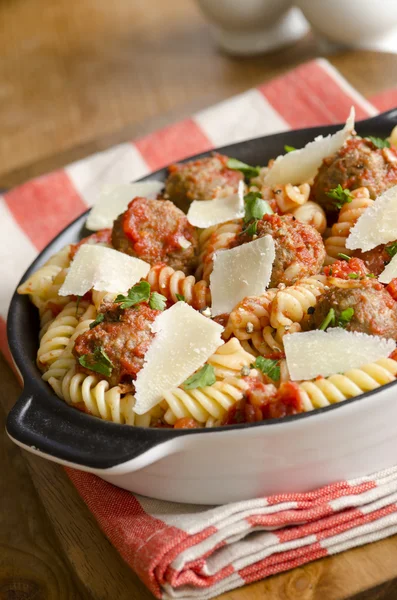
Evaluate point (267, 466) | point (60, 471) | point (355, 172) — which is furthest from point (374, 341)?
point (60, 471)

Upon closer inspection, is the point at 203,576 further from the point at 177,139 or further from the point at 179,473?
the point at 177,139

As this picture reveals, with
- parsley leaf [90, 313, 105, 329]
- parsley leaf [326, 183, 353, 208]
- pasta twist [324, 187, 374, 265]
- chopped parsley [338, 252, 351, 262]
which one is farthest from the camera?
parsley leaf [326, 183, 353, 208]

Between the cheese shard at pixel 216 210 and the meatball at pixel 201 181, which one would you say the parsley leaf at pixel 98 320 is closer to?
the cheese shard at pixel 216 210

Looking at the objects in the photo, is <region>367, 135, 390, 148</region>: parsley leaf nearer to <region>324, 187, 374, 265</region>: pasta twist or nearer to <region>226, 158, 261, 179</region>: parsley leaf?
<region>324, 187, 374, 265</region>: pasta twist

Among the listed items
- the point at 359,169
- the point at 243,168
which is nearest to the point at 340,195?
the point at 359,169

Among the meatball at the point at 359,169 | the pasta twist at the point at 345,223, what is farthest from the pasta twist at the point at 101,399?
the meatball at the point at 359,169

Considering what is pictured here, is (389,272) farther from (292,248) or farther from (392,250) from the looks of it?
(292,248)

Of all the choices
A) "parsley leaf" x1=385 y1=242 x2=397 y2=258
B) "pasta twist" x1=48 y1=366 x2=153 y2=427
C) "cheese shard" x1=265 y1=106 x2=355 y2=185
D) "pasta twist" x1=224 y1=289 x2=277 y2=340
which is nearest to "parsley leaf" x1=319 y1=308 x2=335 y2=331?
"pasta twist" x1=224 y1=289 x2=277 y2=340
